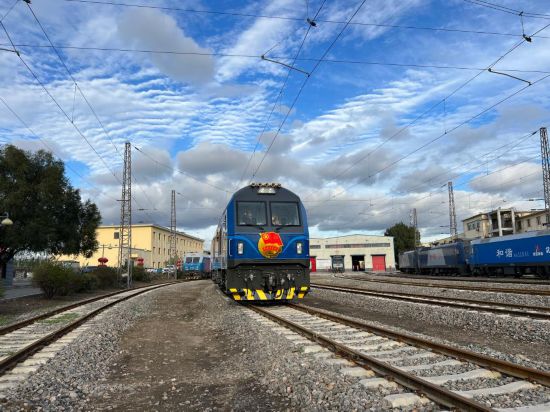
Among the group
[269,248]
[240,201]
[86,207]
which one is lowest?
[269,248]

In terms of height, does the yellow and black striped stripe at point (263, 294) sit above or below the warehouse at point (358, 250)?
below

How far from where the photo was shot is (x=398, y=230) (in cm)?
11481

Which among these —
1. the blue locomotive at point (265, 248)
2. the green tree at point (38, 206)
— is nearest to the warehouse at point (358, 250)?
the green tree at point (38, 206)

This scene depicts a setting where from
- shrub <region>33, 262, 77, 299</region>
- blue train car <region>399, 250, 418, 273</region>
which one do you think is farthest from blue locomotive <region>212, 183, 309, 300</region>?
blue train car <region>399, 250, 418, 273</region>

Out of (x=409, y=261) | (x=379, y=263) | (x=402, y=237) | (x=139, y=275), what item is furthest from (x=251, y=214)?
(x=402, y=237)

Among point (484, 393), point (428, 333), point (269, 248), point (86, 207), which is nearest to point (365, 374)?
point (484, 393)

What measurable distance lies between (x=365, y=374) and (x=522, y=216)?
86.1 m

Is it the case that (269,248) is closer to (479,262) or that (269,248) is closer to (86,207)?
(86,207)

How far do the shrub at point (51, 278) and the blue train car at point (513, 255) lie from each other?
29.3 meters

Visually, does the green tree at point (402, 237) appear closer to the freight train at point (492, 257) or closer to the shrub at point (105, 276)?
the freight train at point (492, 257)

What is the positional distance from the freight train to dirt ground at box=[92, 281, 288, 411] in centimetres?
2716

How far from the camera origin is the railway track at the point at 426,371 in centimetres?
483

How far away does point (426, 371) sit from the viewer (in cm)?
601

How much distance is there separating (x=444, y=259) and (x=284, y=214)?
36.9 meters
